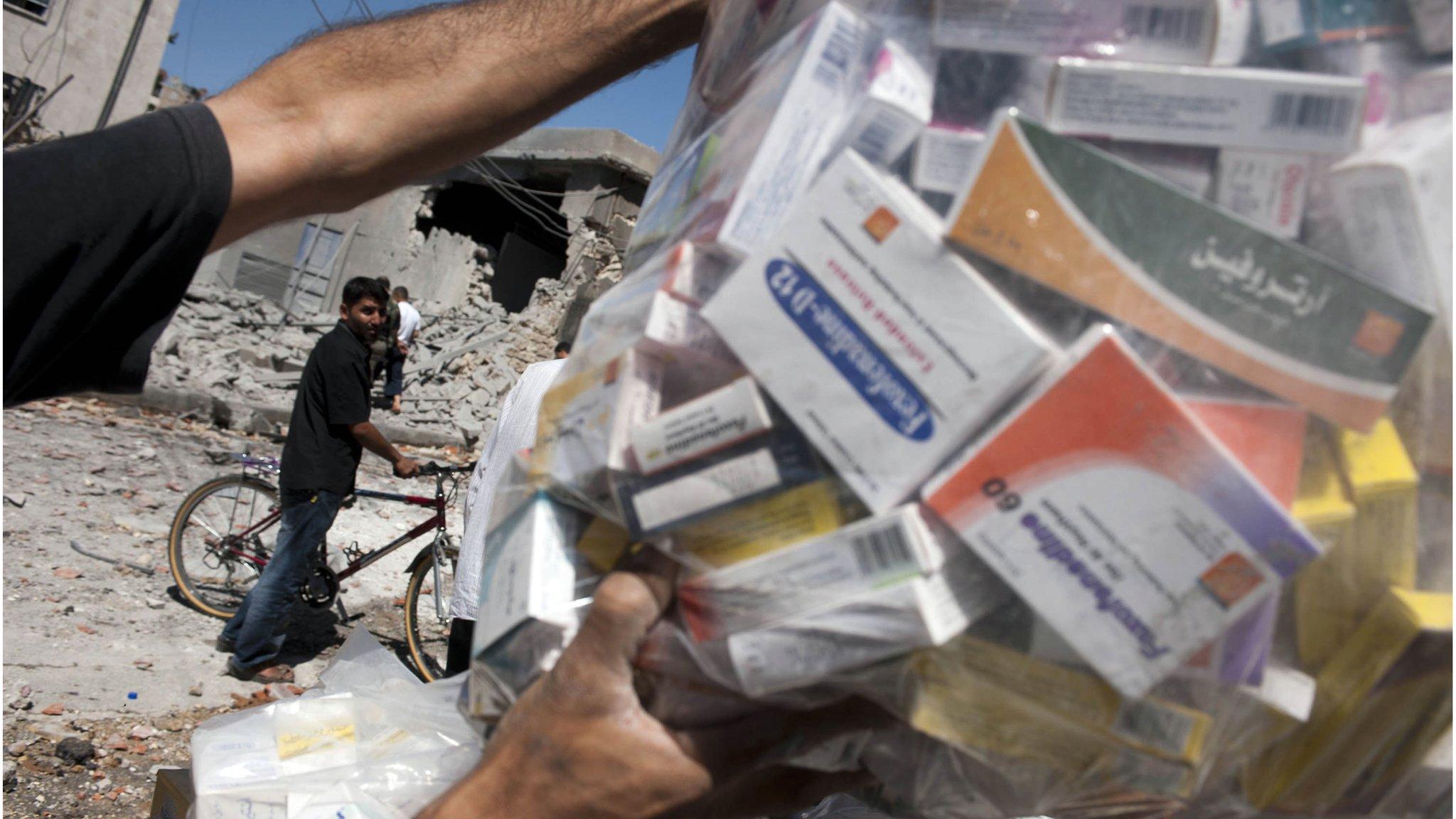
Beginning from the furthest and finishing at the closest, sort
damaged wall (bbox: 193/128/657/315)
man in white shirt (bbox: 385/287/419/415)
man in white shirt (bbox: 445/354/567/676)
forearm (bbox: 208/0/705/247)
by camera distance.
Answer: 1. damaged wall (bbox: 193/128/657/315)
2. man in white shirt (bbox: 385/287/419/415)
3. man in white shirt (bbox: 445/354/567/676)
4. forearm (bbox: 208/0/705/247)

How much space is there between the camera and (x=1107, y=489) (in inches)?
25.5

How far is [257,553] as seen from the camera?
5.18 m

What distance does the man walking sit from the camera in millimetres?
4383

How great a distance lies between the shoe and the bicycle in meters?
0.42

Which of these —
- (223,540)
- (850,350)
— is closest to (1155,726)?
(850,350)

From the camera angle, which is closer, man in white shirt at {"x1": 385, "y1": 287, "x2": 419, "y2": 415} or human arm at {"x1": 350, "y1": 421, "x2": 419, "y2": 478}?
human arm at {"x1": 350, "y1": 421, "x2": 419, "y2": 478}

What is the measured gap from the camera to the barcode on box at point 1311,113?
640mm

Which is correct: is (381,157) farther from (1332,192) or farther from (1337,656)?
(1337,656)

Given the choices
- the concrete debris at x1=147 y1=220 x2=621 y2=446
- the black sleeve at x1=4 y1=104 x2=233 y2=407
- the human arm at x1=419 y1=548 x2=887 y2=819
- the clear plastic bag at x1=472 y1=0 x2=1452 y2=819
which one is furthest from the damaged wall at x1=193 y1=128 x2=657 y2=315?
the clear plastic bag at x1=472 y1=0 x2=1452 y2=819

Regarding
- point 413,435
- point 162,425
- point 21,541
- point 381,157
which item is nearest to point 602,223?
point 413,435

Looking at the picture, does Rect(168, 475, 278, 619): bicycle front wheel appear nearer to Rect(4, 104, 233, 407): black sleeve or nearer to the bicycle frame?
the bicycle frame

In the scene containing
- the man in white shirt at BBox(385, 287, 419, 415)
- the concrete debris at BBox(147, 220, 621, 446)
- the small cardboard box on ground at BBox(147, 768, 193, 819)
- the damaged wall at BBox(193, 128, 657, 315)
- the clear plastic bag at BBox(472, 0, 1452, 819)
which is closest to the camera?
the clear plastic bag at BBox(472, 0, 1452, 819)

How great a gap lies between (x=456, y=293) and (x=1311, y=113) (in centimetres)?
1586

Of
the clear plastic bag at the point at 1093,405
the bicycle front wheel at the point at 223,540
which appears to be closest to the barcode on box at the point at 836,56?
the clear plastic bag at the point at 1093,405
